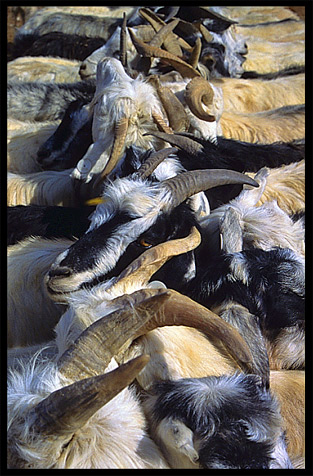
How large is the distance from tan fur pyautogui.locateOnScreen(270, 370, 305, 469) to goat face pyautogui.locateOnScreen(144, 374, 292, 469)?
390mm

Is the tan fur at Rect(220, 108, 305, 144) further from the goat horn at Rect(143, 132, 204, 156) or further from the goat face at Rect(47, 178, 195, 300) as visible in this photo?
the goat face at Rect(47, 178, 195, 300)

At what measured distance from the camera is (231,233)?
3.73 meters

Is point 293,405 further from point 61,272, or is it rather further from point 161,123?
point 161,123

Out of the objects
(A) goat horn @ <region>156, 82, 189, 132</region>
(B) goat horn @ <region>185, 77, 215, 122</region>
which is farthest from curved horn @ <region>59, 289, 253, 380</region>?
(B) goat horn @ <region>185, 77, 215, 122</region>

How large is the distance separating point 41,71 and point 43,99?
1.00 metres

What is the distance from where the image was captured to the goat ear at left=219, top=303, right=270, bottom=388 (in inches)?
115

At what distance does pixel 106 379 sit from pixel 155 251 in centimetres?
108

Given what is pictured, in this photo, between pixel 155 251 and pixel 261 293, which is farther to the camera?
pixel 261 293

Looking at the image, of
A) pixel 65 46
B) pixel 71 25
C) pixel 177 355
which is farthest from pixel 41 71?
pixel 177 355

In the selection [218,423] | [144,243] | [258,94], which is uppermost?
[258,94]
